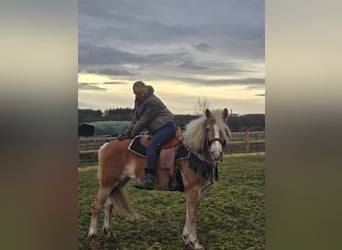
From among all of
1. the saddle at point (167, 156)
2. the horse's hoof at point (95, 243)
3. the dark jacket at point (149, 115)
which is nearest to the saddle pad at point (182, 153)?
the saddle at point (167, 156)

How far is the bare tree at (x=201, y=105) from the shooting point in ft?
10.0

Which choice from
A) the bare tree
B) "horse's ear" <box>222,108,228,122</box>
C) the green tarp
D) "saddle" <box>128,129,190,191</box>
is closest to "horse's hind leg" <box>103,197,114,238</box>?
"saddle" <box>128,129,190,191</box>

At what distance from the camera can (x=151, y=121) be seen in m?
3.09

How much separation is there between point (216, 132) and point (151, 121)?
46cm

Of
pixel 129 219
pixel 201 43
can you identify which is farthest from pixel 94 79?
pixel 129 219

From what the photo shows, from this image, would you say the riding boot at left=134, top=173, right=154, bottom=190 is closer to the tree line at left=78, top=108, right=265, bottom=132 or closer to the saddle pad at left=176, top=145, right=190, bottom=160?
the saddle pad at left=176, top=145, right=190, bottom=160

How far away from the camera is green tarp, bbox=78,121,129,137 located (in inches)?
122

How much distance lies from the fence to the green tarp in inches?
1.5

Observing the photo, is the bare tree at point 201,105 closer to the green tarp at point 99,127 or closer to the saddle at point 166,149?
the saddle at point 166,149

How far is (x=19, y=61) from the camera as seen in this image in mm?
3029

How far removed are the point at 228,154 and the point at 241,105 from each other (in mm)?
357

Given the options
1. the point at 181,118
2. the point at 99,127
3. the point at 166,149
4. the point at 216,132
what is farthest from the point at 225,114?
the point at 99,127

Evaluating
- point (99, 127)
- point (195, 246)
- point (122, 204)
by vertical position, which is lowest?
point (195, 246)

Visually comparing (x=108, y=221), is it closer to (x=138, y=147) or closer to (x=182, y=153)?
(x=138, y=147)
